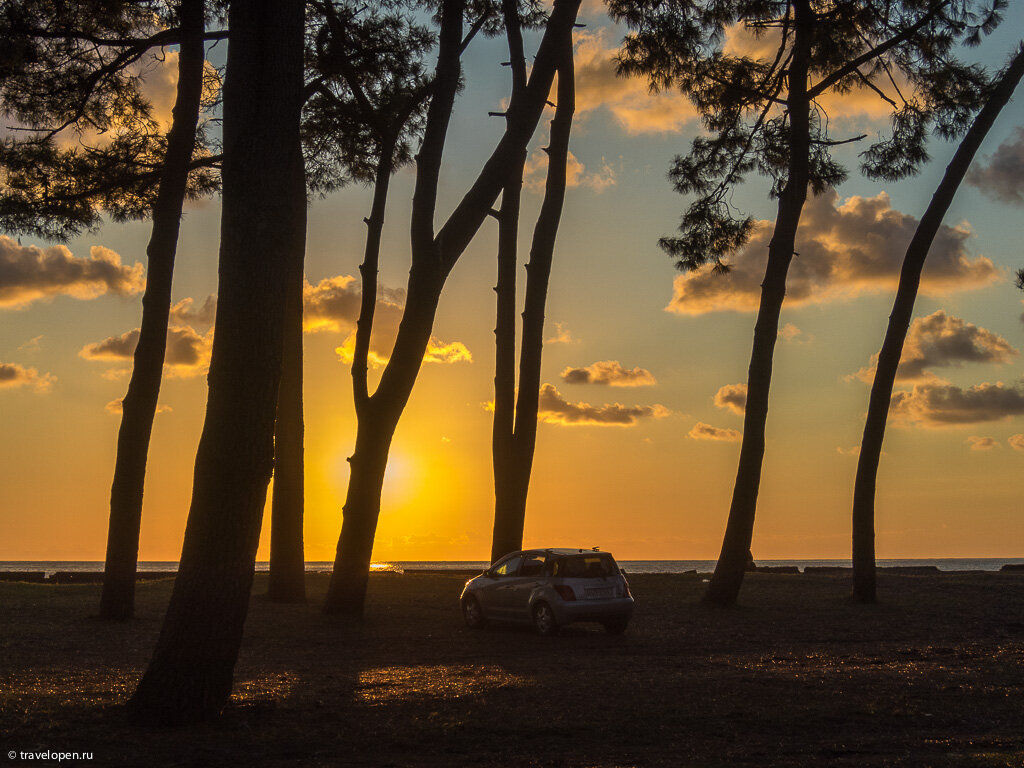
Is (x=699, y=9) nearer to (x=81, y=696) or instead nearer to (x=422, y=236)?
(x=422, y=236)

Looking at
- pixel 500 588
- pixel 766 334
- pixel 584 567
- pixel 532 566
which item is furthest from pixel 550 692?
pixel 766 334

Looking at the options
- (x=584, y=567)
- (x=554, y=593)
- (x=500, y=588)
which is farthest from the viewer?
(x=500, y=588)

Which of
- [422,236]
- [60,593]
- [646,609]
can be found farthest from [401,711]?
[60,593]

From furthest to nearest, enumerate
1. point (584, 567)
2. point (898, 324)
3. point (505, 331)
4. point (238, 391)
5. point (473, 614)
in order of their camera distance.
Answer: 1. point (505, 331)
2. point (898, 324)
3. point (473, 614)
4. point (584, 567)
5. point (238, 391)

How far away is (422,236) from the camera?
1627 centimetres

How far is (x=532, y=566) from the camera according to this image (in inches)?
650

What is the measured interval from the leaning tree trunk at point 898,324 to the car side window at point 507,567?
8199 mm

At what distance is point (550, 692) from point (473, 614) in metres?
7.61

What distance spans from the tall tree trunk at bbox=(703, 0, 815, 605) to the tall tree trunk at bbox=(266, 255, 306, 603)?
27.6 feet

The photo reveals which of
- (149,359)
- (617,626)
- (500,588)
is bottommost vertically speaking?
(617,626)

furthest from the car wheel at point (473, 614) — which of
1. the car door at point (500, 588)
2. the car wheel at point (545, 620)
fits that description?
the car wheel at point (545, 620)

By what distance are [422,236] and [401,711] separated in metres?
9.39

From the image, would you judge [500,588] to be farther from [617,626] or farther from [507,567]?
[617,626]

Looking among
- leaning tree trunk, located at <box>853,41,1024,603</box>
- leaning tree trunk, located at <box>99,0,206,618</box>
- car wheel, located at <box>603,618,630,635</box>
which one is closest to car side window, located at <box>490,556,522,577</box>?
car wheel, located at <box>603,618,630,635</box>
